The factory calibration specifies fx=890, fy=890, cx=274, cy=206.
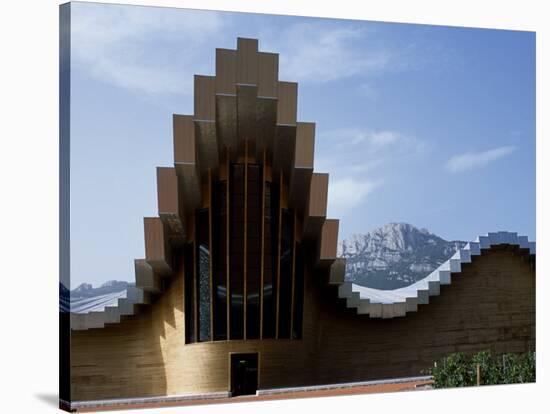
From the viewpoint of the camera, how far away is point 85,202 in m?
12.7

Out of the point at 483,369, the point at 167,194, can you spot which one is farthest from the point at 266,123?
the point at 483,369

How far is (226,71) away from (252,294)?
373 centimetres

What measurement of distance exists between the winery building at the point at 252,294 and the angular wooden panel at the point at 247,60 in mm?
17

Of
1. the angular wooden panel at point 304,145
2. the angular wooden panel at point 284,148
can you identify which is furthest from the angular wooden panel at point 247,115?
the angular wooden panel at point 304,145

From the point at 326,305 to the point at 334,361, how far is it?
96cm

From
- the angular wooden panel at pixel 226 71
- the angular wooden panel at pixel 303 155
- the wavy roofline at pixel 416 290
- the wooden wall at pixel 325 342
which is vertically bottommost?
the wooden wall at pixel 325 342

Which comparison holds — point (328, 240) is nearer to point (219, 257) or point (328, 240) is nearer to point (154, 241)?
point (219, 257)

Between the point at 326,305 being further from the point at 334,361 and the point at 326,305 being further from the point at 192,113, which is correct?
the point at 192,113

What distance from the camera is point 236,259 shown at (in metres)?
14.6

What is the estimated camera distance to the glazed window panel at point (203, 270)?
14.5m

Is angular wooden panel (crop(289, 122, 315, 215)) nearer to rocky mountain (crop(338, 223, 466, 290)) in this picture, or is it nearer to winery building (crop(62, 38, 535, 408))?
winery building (crop(62, 38, 535, 408))

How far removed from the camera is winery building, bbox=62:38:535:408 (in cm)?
1351

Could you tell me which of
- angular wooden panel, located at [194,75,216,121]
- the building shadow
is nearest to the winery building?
angular wooden panel, located at [194,75,216,121]

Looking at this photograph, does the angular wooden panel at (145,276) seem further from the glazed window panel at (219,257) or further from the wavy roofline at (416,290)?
the wavy roofline at (416,290)
